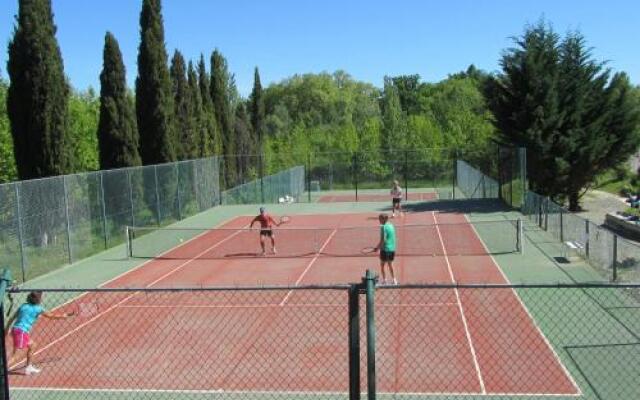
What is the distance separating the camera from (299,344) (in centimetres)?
1177

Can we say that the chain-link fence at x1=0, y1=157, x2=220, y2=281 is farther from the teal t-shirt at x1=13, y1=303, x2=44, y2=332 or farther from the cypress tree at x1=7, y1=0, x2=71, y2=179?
the teal t-shirt at x1=13, y1=303, x2=44, y2=332

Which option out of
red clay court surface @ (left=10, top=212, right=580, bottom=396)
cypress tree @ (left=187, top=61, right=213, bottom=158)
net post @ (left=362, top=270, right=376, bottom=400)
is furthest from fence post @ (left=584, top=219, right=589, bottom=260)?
cypress tree @ (left=187, top=61, right=213, bottom=158)

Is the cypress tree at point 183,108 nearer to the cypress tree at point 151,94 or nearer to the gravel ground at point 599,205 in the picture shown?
the cypress tree at point 151,94

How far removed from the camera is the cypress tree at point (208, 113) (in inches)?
1603

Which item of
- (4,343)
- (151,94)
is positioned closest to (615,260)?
(4,343)

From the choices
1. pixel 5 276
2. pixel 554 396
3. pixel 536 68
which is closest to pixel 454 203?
pixel 536 68

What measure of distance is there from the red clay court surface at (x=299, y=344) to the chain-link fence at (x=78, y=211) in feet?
8.87

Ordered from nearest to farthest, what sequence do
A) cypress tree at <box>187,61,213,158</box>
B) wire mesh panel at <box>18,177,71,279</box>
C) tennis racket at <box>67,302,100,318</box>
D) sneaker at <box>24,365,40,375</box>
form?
tennis racket at <box>67,302,100,318</box>
sneaker at <box>24,365,40,375</box>
wire mesh panel at <box>18,177,71,279</box>
cypress tree at <box>187,61,213,158</box>

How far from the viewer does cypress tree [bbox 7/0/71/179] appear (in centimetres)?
2311

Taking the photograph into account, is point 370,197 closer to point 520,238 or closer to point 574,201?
point 574,201

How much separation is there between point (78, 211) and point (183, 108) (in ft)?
50.1

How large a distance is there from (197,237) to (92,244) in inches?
179

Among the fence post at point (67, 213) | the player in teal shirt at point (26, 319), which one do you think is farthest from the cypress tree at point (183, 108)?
the player in teal shirt at point (26, 319)

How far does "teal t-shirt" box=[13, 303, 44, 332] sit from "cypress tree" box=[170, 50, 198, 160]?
25921mm
